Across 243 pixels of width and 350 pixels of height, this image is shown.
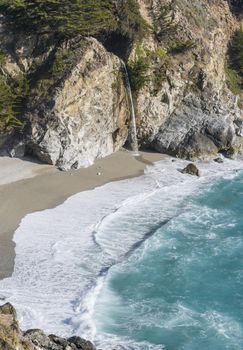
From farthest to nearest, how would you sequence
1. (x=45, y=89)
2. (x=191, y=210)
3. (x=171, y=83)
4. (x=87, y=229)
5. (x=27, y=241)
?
1. (x=171, y=83)
2. (x=45, y=89)
3. (x=191, y=210)
4. (x=87, y=229)
5. (x=27, y=241)

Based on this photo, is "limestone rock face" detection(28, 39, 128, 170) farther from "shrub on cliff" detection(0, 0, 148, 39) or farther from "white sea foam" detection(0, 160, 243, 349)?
"white sea foam" detection(0, 160, 243, 349)

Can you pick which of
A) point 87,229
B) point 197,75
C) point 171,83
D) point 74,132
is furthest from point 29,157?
point 197,75

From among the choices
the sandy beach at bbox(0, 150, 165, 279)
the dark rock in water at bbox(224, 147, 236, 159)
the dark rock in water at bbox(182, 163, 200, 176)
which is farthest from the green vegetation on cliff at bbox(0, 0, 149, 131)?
the dark rock in water at bbox(224, 147, 236, 159)

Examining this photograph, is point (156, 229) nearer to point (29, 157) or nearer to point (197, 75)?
point (29, 157)

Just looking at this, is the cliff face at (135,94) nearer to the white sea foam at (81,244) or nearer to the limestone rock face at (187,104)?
the limestone rock face at (187,104)

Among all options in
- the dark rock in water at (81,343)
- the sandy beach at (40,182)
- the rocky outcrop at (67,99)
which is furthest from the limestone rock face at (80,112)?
the dark rock in water at (81,343)

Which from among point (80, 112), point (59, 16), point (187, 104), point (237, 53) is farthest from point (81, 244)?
point (237, 53)
